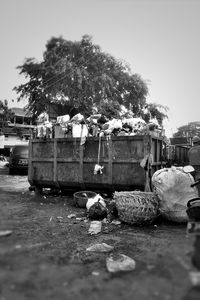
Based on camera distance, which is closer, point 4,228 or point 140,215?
point 4,228

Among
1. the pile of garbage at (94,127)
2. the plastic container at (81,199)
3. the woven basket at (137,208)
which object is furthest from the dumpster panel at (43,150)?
the woven basket at (137,208)

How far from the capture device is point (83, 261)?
8.38 feet

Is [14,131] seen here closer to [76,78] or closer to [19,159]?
[76,78]

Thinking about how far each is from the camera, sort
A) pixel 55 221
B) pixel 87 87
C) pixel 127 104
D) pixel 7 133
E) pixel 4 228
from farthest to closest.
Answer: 1. pixel 7 133
2. pixel 127 104
3. pixel 87 87
4. pixel 55 221
5. pixel 4 228

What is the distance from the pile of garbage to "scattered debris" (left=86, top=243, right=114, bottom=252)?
295 cm

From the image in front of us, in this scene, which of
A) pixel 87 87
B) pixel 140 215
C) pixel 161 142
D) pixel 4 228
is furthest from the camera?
pixel 87 87

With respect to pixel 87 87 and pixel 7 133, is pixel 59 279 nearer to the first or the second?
pixel 87 87

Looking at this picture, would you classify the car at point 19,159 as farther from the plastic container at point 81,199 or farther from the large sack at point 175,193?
the large sack at point 175,193

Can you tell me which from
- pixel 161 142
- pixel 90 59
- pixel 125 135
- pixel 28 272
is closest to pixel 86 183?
pixel 125 135

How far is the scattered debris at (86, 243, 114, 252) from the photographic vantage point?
2.84 meters

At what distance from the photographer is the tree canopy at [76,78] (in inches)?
655

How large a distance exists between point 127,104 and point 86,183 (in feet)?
49.1

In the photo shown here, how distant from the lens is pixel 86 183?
5672mm

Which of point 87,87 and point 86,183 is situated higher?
point 87,87
